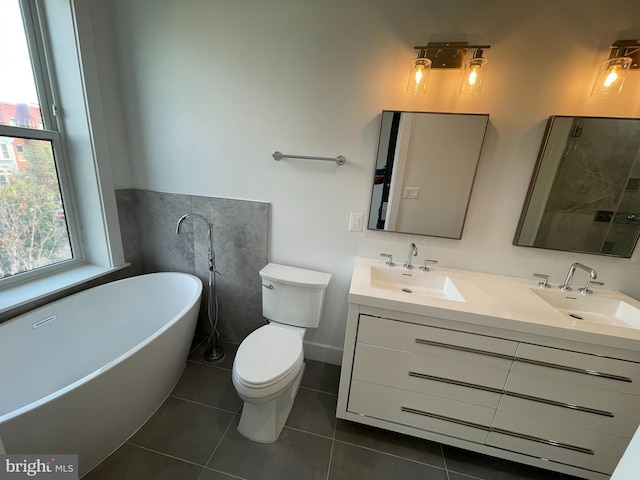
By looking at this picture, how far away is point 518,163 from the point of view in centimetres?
142

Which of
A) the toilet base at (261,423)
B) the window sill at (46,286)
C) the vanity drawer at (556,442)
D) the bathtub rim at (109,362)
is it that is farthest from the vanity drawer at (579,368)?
the window sill at (46,286)

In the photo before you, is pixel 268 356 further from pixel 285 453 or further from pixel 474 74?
pixel 474 74

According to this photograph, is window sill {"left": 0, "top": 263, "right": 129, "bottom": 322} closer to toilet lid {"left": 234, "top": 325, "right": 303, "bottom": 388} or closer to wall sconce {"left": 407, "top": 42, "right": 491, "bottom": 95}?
toilet lid {"left": 234, "top": 325, "right": 303, "bottom": 388}

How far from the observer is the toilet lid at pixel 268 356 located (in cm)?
123

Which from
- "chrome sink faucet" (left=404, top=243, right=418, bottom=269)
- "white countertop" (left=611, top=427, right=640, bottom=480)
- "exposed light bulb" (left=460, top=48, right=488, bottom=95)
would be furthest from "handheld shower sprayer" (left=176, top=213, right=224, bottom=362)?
"white countertop" (left=611, top=427, right=640, bottom=480)

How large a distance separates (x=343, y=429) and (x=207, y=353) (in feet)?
3.73

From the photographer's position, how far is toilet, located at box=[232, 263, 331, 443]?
1.24m

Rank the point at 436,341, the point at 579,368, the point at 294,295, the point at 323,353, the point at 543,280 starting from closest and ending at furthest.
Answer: the point at 579,368, the point at 436,341, the point at 543,280, the point at 294,295, the point at 323,353

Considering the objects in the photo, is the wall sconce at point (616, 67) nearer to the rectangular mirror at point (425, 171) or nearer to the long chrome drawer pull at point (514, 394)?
the rectangular mirror at point (425, 171)

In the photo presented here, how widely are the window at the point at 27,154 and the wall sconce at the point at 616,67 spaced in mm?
3024

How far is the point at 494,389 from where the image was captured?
48.2 inches

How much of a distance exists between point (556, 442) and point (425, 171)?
58.8 inches

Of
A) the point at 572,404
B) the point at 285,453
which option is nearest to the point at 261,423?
the point at 285,453

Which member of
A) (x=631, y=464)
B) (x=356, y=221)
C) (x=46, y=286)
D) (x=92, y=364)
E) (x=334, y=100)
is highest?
(x=334, y=100)
